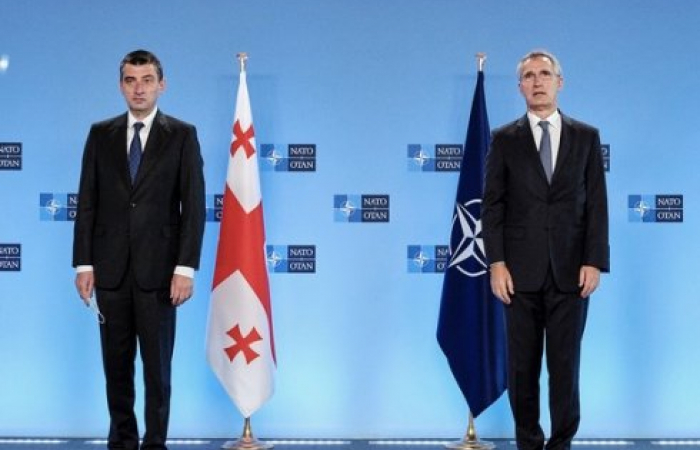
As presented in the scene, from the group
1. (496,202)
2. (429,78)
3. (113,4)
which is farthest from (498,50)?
(113,4)

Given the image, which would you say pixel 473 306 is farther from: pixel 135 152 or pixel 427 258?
pixel 135 152

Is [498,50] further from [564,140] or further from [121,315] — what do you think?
[121,315]

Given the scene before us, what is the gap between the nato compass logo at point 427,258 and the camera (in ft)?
18.7

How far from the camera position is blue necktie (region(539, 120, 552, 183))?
4.29m

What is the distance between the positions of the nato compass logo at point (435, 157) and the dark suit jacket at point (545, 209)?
4.35 ft

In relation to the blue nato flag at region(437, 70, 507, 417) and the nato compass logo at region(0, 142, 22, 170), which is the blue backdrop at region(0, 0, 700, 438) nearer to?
the nato compass logo at region(0, 142, 22, 170)

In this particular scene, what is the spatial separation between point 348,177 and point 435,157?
48 cm

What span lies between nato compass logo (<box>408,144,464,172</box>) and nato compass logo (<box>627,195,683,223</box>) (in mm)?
948

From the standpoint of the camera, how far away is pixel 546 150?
170 inches

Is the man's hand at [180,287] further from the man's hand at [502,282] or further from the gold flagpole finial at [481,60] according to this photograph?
the gold flagpole finial at [481,60]

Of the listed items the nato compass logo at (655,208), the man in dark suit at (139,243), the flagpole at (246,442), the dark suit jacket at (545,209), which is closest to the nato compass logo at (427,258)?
the nato compass logo at (655,208)

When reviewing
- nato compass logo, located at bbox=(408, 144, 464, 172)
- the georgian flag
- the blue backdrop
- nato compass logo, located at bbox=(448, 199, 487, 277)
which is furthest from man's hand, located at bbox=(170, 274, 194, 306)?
nato compass logo, located at bbox=(408, 144, 464, 172)

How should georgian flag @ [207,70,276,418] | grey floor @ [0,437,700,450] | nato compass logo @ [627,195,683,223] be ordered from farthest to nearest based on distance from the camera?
nato compass logo @ [627,195,683,223] → grey floor @ [0,437,700,450] → georgian flag @ [207,70,276,418]

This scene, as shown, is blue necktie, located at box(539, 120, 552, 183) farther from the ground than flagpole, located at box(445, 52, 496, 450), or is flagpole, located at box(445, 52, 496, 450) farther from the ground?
blue necktie, located at box(539, 120, 552, 183)
